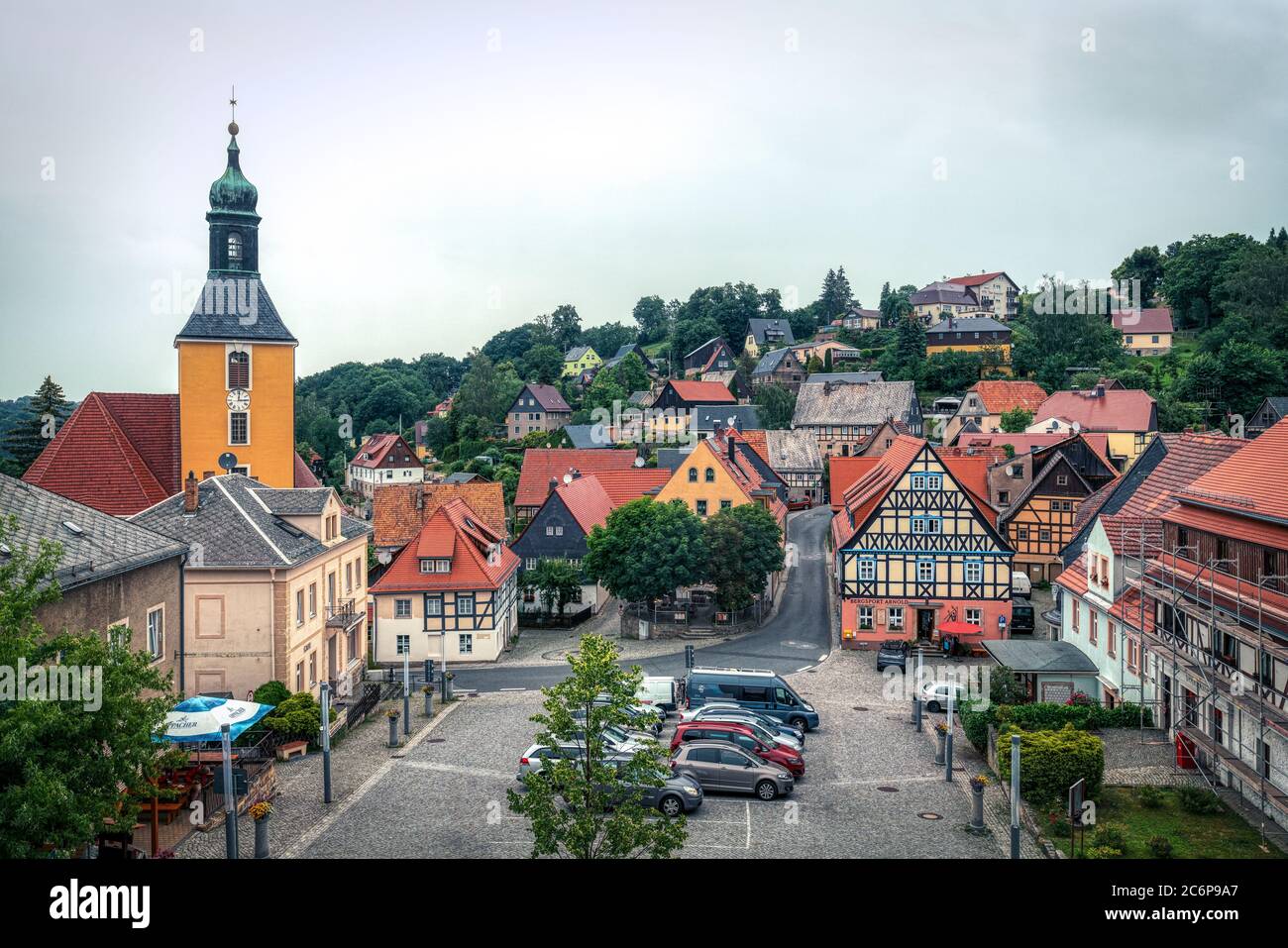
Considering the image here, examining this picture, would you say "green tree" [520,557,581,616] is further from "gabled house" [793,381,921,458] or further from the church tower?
"gabled house" [793,381,921,458]

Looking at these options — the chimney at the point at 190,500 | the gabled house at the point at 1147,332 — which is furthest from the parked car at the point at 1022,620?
the gabled house at the point at 1147,332

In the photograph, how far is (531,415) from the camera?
12300cm

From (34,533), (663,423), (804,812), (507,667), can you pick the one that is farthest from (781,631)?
(663,423)

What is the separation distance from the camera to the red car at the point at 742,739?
26141mm

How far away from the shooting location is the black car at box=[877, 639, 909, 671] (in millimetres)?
39906

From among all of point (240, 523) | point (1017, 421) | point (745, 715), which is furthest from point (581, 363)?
point (745, 715)

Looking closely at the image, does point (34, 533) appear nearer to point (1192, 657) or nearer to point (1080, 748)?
point (1080, 748)

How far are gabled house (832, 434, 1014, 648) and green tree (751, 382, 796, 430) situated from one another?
69.1 meters

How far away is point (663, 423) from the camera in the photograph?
113 meters

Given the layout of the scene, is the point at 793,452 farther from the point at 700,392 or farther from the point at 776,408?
the point at 700,392

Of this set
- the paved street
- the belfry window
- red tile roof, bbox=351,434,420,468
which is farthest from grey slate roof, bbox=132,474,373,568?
red tile roof, bbox=351,434,420,468

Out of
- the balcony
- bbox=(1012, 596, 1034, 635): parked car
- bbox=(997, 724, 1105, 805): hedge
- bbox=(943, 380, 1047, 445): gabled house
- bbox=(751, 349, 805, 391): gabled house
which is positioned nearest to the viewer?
bbox=(997, 724, 1105, 805): hedge

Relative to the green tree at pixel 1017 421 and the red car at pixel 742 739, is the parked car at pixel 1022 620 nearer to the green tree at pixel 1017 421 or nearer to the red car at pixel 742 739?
the red car at pixel 742 739
